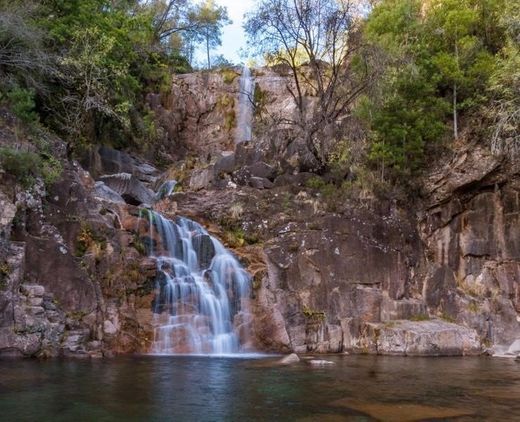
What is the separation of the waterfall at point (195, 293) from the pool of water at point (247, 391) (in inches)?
75.5

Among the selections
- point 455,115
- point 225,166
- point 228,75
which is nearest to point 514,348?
point 455,115

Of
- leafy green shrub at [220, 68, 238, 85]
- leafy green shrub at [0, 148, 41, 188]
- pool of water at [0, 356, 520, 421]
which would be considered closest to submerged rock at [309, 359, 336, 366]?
pool of water at [0, 356, 520, 421]

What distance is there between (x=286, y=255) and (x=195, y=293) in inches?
158

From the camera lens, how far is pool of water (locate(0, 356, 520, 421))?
8.84 meters

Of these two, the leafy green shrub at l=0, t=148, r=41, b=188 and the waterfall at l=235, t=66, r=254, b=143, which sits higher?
the waterfall at l=235, t=66, r=254, b=143

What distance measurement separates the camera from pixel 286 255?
2042 cm

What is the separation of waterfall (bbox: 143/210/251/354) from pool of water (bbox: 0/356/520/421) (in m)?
1.92

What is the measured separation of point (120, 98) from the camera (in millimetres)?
24906

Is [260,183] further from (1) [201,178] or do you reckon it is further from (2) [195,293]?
(2) [195,293]

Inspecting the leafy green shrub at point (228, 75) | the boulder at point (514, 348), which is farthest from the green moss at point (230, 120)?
the boulder at point (514, 348)

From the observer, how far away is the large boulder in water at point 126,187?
2400 centimetres

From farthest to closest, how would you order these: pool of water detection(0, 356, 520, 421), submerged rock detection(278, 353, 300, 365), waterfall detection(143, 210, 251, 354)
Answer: waterfall detection(143, 210, 251, 354) → submerged rock detection(278, 353, 300, 365) → pool of water detection(0, 356, 520, 421)

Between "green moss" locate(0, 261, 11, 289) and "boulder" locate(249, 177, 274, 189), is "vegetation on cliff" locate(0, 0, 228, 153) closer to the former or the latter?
"boulder" locate(249, 177, 274, 189)

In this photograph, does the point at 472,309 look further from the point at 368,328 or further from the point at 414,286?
the point at 368,328
